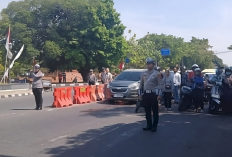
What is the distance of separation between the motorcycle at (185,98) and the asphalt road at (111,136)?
1.34 meters

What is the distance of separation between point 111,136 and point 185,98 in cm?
590

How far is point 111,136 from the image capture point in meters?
8.39

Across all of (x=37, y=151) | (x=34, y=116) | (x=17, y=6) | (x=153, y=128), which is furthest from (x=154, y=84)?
(x=17, y=6)

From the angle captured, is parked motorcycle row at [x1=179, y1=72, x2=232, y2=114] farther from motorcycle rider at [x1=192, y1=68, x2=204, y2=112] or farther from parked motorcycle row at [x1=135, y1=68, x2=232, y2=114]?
motorcycle rider at [x1=192, y1=68, x2=204, y2=112]

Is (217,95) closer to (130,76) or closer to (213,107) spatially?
(213,107)

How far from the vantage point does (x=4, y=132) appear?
8.88 meters

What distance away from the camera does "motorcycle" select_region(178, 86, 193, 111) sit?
13328 mm

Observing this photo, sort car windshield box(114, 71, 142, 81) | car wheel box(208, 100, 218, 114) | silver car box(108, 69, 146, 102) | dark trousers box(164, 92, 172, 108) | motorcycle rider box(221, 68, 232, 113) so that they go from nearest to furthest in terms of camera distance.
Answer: motorcycle rider box(221, 68, 232, 113) < car wheel box(208, 100, 218, 114) < dark trousers box(164, 92, 172, 108) < silver car box(108, 69, 146, 102) < car windshield box(114, 71, 142, 81)

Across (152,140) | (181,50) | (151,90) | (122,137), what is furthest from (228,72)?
(181,50)

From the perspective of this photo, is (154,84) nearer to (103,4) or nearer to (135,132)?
(135,132)

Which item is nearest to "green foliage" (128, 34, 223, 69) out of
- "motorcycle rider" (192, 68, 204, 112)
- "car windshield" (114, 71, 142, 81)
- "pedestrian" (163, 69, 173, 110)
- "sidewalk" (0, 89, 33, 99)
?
"sidewalk" (0, 89, 33, 99)

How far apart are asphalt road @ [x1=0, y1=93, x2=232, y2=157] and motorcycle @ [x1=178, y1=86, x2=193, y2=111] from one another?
1.34m

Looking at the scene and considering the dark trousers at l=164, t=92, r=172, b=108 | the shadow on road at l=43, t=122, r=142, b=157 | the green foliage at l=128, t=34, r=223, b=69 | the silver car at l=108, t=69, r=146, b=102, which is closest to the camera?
the shadow on road at l=43, t=122, r=142, b=157

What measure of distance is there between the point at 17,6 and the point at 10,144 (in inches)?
1693
